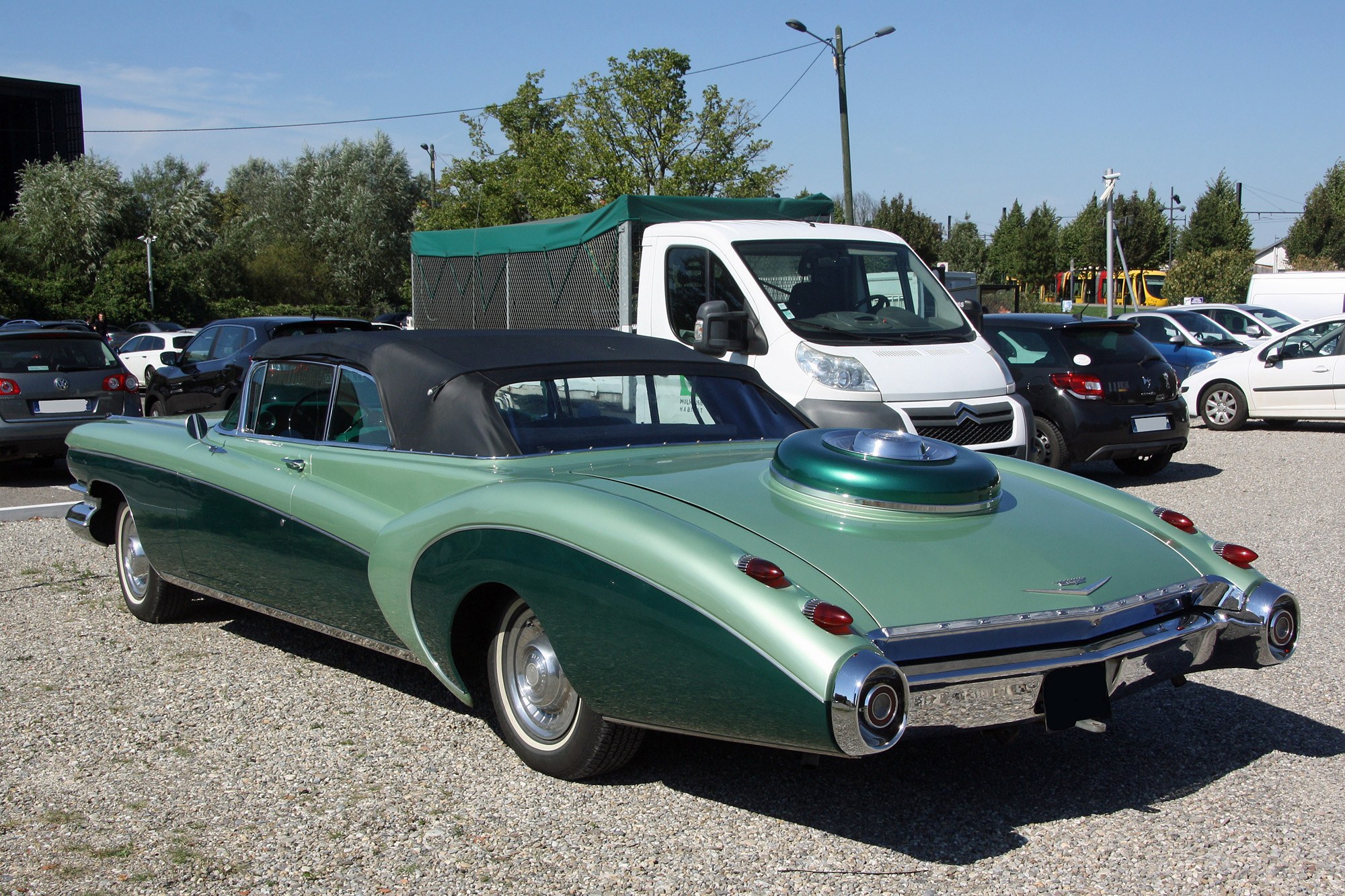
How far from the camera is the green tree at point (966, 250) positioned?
59.2 meters

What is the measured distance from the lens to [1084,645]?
9.73ft

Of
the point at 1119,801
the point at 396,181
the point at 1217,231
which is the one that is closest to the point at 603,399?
the point at 1119,801

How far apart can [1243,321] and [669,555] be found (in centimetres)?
1996

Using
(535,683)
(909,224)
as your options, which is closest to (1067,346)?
(535,683)

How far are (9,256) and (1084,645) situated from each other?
5103 centimetres

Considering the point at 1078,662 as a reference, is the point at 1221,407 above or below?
above

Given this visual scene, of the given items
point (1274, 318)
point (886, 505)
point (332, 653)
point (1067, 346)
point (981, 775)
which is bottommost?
point (981, 775)

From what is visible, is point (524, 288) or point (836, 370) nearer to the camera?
point (836, 370)

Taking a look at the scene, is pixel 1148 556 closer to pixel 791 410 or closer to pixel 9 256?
pixel 791 410

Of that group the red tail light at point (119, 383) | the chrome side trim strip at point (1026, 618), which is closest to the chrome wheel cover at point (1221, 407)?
the chrome side trim strip at point (1026, 618)

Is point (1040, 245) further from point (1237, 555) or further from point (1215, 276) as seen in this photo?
point (1237, 555)

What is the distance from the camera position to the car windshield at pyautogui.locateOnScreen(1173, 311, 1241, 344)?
18.3m

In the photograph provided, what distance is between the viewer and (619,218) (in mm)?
9023

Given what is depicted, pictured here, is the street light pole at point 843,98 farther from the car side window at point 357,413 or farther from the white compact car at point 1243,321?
the car side window at point 357,413
